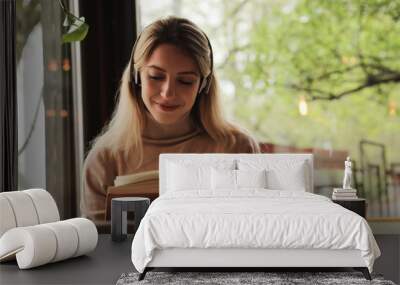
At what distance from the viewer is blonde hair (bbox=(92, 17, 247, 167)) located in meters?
7.11

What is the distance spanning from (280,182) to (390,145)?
155 centimetres

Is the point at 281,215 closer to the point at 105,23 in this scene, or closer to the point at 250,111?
the point at 250,111

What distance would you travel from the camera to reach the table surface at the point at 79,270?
4.74 metres

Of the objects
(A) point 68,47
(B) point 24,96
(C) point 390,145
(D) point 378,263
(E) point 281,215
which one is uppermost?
(A) point 68,47

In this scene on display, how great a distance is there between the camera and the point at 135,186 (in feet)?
23.3

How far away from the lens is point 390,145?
7113 millimetres

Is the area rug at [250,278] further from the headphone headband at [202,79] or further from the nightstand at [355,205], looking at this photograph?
the headphone headband at [202,79]

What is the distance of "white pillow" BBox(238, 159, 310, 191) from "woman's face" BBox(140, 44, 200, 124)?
3.29 feet

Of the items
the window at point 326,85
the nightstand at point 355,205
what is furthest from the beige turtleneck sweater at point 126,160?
the nightstand at point 355,205

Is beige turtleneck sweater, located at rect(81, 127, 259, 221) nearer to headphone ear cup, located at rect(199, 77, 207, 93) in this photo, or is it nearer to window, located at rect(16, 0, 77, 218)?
window, located at rect(16, 0, 77, 218)

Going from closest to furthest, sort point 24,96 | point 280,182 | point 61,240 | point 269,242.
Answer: point 269,242 → point 61,240 → point 280,182 → point 24,96

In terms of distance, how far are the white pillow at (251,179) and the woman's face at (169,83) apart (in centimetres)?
119

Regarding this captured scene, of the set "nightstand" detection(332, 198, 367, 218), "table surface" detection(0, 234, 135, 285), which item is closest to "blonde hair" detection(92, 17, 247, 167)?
"nightstand" detection(332, 198, 367, 218)

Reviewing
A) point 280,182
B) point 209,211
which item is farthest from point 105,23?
point 209,211
